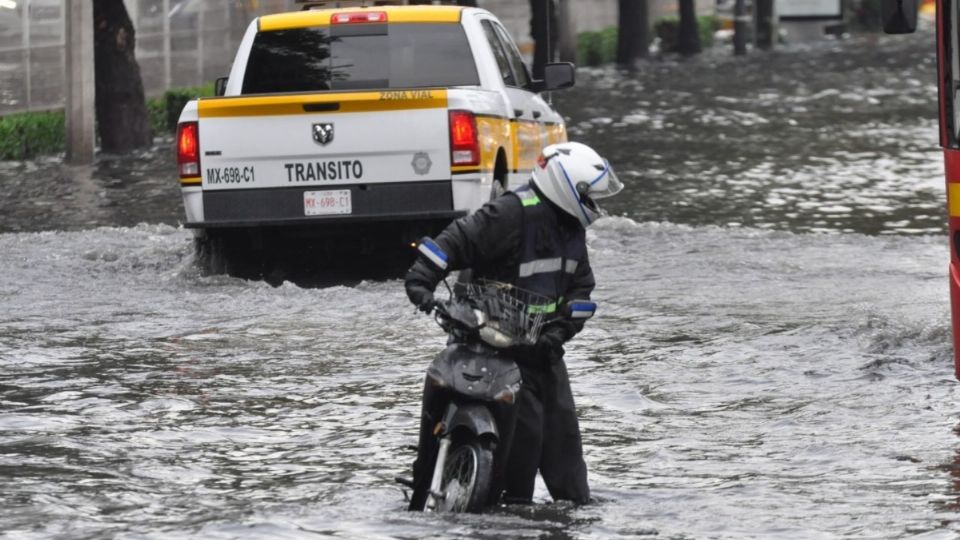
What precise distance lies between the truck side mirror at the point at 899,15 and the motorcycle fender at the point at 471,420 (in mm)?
3655

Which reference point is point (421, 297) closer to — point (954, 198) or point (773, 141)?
point (954, 198)

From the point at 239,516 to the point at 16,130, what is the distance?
1924cm

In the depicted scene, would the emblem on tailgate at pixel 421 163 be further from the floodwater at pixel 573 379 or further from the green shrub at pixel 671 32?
the green shrub at pixel 671 32

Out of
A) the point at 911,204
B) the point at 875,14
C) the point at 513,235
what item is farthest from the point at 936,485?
the point at 875,14

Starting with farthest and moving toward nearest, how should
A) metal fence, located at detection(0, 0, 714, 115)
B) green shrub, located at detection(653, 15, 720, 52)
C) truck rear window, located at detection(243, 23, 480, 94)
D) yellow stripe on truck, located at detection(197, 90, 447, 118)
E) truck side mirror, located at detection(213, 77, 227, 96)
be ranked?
green shrub, located at detection(653, 15, 720, 52), metal fence, located at detection(0, 0, 714, 115), truck side mirror, located at detection(213, 77, 227, 96), truck rear window, located at detection(243, 23, 480, 94), yellow stripe on truck, located at detection(197, 90, 447, 118)

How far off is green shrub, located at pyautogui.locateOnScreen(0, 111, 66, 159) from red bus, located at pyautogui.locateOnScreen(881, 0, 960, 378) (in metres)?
17.2

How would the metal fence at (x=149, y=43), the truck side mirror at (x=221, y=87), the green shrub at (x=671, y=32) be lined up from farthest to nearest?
the green shrub at (x=671, y=32) < the metal fence at (x=149, y=43) < the truck side mirror at (x=221, y=87)

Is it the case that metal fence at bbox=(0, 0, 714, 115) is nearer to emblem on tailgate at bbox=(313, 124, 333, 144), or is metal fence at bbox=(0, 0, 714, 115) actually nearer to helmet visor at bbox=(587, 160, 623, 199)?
emblem on tailgate at bbox=(313, 124, 333, 144)

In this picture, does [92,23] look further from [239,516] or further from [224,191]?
[239,516]

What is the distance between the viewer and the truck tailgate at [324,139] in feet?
45.2

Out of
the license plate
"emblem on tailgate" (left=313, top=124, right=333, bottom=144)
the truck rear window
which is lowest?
the license plate

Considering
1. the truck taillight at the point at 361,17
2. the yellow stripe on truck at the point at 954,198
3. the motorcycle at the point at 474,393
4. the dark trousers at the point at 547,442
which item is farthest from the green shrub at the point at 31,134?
the motorcycle at the point at 474,393

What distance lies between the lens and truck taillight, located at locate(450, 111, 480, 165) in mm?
13797

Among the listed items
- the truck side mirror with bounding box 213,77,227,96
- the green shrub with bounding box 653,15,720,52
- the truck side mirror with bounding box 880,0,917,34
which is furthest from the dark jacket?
the green shrub with bounding box 653,15,720,52
